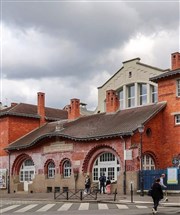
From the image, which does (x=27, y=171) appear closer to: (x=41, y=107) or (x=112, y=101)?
(x=41, y=107)

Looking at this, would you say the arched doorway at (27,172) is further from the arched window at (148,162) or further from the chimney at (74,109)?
the arched window at (148,162)

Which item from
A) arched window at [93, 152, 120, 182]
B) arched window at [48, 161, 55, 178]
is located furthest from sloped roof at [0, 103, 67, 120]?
arched window at [93, 152, 120, 182]

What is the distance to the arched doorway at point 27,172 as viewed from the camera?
168 feet

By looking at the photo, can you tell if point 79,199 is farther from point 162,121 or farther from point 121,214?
point 162,121

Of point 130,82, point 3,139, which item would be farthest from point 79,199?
point 130,82

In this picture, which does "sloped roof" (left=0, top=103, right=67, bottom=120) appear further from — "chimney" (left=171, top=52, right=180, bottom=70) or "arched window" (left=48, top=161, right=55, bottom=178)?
"chimney" (left=171, top=52, right=180, bottom=70)

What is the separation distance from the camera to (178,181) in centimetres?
3581

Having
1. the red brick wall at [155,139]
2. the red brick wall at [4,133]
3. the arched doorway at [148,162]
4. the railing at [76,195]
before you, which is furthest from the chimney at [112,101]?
the railing at [76,195]

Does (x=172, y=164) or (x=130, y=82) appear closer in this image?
(x=172, y=164)

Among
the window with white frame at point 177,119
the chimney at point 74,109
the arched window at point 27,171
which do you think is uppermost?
the chimney at point 74,109

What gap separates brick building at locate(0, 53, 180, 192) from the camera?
4138 cm

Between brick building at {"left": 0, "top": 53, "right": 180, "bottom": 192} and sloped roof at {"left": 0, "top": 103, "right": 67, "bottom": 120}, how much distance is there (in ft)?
13.4

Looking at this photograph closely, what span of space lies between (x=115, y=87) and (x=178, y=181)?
35123 millimetres

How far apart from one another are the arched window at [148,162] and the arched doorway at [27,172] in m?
13.8
